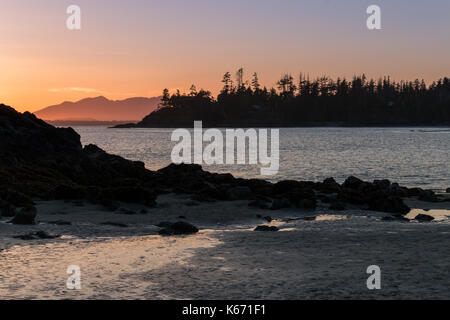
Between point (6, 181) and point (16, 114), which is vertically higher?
point (16, 114)

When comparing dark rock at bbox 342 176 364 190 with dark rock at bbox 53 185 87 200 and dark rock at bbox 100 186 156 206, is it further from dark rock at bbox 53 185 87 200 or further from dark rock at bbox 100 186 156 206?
dark rock at bbox 53 185 87 200

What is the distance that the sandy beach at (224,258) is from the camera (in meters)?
11.1

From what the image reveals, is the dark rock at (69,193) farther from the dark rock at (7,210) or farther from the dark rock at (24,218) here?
the dark rock at (24,218)

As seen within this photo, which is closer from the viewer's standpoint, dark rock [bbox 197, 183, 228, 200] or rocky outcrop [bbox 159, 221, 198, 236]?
rocky outcrop [bbox 159, 221, 198, 236]

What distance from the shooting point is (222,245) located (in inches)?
653

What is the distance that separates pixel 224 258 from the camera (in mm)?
14508

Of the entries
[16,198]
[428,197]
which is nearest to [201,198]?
[16,198]

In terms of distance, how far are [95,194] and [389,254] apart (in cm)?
1545

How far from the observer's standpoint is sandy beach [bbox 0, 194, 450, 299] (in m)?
11.1

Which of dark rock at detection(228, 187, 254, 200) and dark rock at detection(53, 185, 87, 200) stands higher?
dark rock at detection(53, 185, 87, 200)

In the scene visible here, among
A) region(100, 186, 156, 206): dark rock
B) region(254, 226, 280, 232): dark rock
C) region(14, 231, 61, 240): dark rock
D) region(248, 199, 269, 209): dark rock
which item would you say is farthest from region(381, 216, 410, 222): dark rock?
region(14, 231, 61, 240): dark rock

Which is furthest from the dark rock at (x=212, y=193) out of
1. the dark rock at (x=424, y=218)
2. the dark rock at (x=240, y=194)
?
the dark rock at (x=424, y=218)
